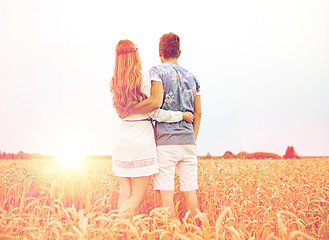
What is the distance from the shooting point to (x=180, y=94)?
145 inches

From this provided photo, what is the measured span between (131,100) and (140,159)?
2.34 ft

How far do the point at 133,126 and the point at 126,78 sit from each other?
0.59m

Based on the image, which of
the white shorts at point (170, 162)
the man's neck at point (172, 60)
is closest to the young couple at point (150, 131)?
the white shorts at point (170, 162)

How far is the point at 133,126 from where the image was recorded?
350 cm

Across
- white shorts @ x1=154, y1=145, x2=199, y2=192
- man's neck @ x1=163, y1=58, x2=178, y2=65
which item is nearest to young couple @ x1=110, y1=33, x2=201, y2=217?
white shorts @ x1=154, y1=145, x2=199, y2=192

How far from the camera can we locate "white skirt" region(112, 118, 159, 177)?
340cm

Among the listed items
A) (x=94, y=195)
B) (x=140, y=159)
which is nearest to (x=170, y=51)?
(x=140, y=159)

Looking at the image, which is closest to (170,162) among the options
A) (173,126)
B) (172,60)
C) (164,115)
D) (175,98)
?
(173,126)

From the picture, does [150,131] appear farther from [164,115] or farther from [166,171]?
[166,171]

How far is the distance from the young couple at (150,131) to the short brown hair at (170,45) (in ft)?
0.05

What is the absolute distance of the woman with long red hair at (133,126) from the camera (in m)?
3.40

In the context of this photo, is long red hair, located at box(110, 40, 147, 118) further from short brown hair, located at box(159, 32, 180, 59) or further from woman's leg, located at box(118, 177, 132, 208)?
woman's leg, located at box(118, 177, 132, 208)

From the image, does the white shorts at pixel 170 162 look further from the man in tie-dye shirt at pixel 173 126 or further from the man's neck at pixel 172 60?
the man's neck at pixel 172 60

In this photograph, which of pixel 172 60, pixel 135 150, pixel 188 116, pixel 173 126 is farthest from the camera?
pixel 172 60
